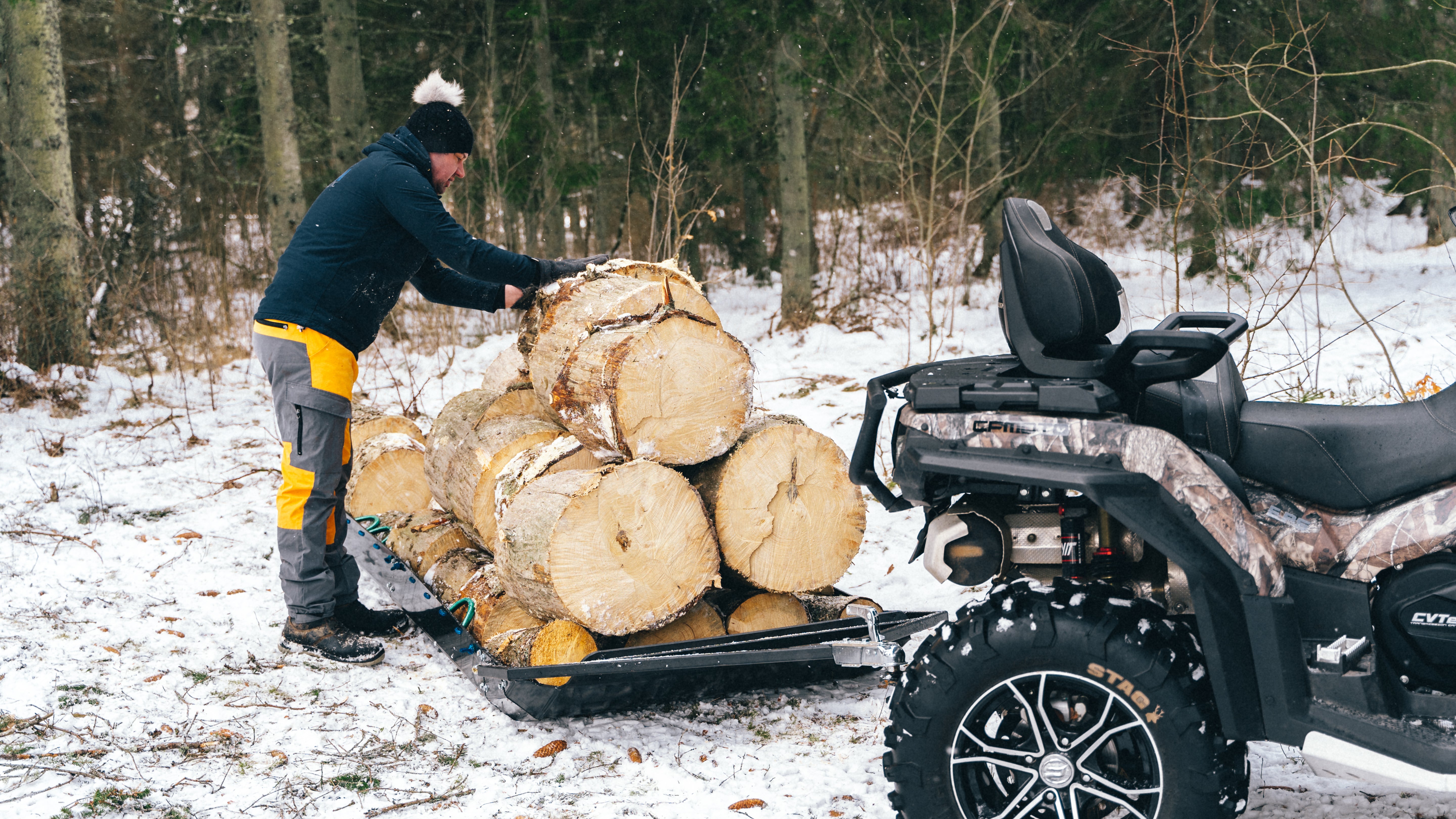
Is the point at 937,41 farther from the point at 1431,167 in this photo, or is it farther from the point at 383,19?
the point at 383,19

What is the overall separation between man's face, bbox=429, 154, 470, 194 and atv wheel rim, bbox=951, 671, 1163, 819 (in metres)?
2.89

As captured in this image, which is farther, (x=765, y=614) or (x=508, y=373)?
(x=508, y=373)

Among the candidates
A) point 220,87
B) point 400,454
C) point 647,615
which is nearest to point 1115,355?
point 647,615

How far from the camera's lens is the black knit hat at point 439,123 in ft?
13.0

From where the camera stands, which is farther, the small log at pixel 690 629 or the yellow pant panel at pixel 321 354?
the yellow pant panel at pixel 321 354

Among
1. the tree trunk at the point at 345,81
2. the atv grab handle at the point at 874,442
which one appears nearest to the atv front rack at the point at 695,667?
the atv grab handle at the point at 874,442

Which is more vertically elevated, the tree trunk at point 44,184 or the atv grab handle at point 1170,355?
the tree trunk at point 44,184

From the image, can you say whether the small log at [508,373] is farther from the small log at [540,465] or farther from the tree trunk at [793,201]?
the tree trunk at [793,201]

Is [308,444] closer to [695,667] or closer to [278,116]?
[695,667]

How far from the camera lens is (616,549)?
11.0ft

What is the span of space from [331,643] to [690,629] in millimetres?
1477

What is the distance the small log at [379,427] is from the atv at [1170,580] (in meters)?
3.79

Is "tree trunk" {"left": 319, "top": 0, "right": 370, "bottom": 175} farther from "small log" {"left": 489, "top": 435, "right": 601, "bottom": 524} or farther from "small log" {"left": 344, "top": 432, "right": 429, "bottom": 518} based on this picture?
"small log" {"left": 489, "top": 435, "right": 601, "bottom": 524}

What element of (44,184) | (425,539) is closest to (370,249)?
(425,539)
